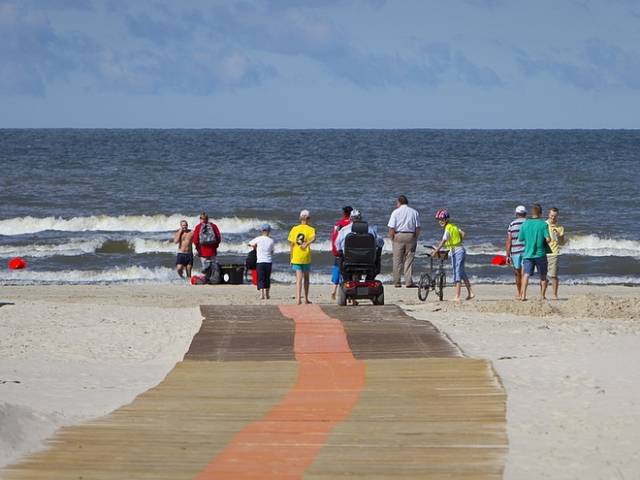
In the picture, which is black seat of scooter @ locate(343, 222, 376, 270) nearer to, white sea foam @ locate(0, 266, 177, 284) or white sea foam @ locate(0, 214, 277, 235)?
white sea foam @ locate(0, 266, 177, 284)

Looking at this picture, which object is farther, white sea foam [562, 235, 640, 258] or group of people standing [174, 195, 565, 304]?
white sea foam [562, 235, 640, 258]

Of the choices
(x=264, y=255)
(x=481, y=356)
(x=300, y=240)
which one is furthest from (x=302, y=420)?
(x=264, y=255)

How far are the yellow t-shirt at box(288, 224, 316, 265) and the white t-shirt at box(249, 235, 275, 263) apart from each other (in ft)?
2.39

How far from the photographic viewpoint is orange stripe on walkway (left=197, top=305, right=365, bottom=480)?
7.99 meters

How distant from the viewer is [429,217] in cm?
3847

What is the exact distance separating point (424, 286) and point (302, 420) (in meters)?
10.1

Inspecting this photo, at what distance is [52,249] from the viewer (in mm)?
31406

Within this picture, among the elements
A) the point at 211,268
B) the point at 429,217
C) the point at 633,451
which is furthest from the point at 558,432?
the point at 429,217

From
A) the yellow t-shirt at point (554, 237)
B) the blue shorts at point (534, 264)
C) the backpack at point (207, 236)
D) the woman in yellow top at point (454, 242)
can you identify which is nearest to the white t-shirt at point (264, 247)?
the woman in yellow top at point (454, 242)

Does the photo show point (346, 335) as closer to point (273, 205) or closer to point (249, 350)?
point (249, 350)

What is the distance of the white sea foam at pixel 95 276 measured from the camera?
87.8 feet

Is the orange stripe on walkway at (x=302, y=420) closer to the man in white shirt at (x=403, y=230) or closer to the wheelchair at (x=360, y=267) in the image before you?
the wheelchair at (x=360, y=267)

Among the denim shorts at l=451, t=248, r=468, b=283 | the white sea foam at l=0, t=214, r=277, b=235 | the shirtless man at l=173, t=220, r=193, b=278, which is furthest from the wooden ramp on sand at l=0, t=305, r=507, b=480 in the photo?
the white sea foam at l=0, t=214, r=277, b=235

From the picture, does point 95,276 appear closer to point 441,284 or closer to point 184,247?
point 184,247
